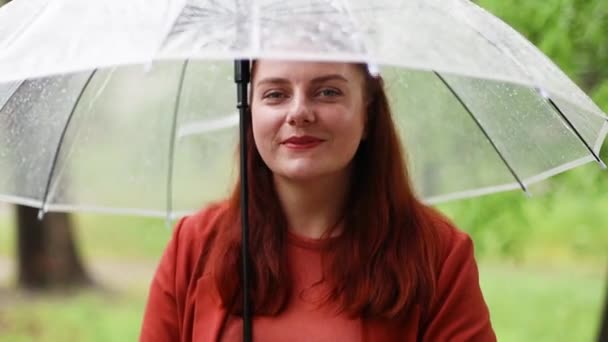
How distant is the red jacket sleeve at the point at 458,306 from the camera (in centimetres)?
297

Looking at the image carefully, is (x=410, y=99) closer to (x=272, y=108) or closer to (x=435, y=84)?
(x=435, y=84)

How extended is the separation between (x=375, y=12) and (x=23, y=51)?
776mm

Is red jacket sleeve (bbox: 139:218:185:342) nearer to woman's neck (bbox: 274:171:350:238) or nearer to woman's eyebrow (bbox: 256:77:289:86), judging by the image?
woman's neck (bbox: 274:171:350:238)

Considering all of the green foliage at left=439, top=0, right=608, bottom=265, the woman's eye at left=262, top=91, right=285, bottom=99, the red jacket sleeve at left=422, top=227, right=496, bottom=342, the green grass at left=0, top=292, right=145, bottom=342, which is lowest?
the green grass at left=0, top=292, right=145, bottom=342

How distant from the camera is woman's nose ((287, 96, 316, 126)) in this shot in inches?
108

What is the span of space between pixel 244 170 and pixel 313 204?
0.24m

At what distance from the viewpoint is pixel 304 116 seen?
2.74 meters

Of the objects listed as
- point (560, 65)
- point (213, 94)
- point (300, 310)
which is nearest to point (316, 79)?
point (300, 310)

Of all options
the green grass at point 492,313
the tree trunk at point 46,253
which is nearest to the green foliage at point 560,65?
the green grass at point 492,313

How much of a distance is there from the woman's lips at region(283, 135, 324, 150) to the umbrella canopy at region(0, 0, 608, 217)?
0.32m

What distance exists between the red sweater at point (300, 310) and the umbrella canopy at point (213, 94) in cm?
49

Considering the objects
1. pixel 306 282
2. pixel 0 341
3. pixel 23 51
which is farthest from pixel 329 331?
pixel 0 341

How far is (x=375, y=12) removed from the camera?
97.9 inches

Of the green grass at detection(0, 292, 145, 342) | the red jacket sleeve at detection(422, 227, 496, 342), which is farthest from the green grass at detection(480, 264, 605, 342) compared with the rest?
the red jacket sleeve at detection(422, 227, 496, 342)
